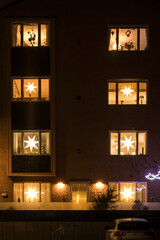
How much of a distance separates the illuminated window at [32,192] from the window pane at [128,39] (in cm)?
1005

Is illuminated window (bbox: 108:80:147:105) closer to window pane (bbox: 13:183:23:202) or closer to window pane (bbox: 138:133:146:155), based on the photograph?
window pane (bbox: 138:133:146:155)

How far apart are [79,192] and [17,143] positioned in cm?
504

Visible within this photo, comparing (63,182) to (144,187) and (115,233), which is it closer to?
(144,187)

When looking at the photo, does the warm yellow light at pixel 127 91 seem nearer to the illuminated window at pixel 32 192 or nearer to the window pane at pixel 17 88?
the window pane at pixel 17 88

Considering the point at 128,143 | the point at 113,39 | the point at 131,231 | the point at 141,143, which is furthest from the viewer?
the point at 141,143

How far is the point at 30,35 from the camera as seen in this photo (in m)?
16.3

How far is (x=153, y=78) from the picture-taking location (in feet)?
52.6

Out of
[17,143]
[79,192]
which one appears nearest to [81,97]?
[17,143]

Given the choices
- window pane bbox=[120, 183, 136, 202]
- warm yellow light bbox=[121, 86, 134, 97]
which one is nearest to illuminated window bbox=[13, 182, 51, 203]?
window pane bbox=[120, 183, 136, 202]

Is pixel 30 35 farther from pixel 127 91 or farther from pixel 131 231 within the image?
pixel 131 231

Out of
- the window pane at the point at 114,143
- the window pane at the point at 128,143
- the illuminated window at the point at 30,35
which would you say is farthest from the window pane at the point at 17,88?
the window pane at the point at 128,143

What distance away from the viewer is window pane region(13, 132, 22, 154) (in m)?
16.4

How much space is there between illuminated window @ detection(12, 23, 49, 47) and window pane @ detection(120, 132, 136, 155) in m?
7.63

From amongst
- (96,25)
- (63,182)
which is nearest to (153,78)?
(96,25)
